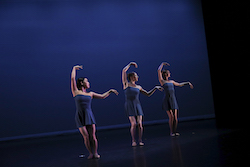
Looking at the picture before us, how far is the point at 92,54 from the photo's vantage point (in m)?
8.60

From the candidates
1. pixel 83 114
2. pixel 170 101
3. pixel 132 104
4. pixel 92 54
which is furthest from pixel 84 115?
pixel 92 54

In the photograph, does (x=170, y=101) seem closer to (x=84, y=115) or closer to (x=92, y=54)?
(x=84, y=115)

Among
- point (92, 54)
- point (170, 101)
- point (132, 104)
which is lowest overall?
point (170, 101)

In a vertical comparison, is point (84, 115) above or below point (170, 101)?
above

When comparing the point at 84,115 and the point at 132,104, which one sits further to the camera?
the point at 132,104

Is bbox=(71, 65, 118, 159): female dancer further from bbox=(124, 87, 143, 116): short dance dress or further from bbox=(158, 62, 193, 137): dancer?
bbox=(158, 62, 193, 137): dancer

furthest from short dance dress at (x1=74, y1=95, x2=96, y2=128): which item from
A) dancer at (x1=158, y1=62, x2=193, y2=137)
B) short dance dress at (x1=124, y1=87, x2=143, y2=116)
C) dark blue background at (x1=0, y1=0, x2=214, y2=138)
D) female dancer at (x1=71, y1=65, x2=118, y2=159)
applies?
dark blue background at (x1=0, y1=0, x2=214, y2=138)

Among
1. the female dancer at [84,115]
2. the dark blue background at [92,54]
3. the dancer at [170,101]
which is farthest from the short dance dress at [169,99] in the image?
the dark blue background at [92,54]

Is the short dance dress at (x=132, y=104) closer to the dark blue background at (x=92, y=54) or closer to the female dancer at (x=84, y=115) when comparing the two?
the female dancer at (x=84, y=115)

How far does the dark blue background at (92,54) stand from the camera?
26.5 feet

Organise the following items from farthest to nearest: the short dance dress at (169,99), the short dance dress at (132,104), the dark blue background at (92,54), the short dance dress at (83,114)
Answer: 1. the dark blue background at (92,54)
2. the short dance dress at (169,99)
3. the short dance dress at (132,104)
4. the short dance dress at (83,114)

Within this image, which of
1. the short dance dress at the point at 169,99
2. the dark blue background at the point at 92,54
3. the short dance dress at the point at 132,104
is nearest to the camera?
the short dance dress at the point at 132,104

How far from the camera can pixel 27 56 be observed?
8.20 meters

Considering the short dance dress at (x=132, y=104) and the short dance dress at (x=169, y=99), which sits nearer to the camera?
the short dance dress at (x=132, y=104)
